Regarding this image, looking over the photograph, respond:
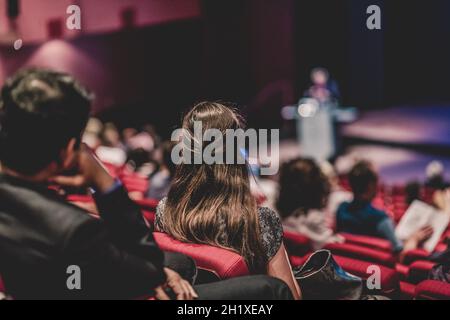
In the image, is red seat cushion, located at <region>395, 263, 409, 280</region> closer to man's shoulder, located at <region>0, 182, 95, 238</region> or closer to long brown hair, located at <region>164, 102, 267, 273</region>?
long brown hair, located at <region>164, 102, 267, 273</region>

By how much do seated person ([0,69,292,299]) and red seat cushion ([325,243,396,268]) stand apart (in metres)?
1.14

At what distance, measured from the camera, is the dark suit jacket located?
45.9 inches

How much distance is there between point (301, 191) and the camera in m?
2.92

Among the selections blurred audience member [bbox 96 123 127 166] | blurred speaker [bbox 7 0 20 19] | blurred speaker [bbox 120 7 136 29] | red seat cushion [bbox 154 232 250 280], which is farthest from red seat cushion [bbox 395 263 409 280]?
blurred speaker [bbox 120 7 136 29]

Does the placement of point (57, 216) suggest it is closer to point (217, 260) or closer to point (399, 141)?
point (217, 260)

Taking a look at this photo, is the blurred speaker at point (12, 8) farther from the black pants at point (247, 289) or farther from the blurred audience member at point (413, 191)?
the black pants at point (247, 289)

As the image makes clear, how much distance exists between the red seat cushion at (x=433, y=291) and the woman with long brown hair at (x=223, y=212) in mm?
497

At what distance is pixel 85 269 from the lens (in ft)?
3.92

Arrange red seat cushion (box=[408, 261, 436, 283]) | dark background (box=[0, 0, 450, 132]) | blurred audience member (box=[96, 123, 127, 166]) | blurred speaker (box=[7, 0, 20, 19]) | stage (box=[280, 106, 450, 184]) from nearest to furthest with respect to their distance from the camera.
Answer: red seat cushion (box=[408, 261, 436, 283])
blurred audience member (box=[96, 123, 127, 166])
blurred speaker (box=[7, 0, 20, 19])
stage (box=[280, 106, 450, 184])
dark background (box=[0, 0, 450, 132])

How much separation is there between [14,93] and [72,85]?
0.39 ft

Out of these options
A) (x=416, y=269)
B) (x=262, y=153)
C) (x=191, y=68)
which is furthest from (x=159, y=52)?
(x=416, y=269)

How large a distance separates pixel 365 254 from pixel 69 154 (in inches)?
57.2

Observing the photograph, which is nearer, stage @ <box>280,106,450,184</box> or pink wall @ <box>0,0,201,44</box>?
pink wall @ <box>0,0,201,44</box>

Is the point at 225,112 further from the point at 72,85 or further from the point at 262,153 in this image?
the point at 262,153
